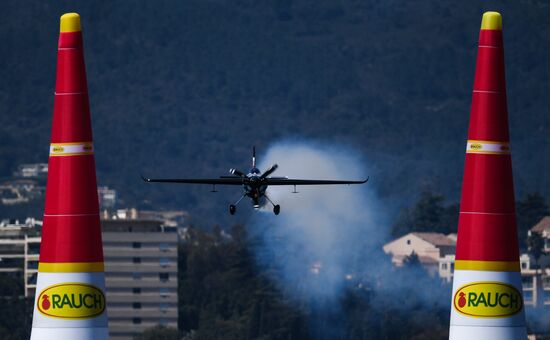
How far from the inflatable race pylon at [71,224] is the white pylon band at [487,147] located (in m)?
6.42

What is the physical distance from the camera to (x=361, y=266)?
550 ft

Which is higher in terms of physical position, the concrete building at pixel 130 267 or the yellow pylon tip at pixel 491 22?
the concrete building at pixel 130 267

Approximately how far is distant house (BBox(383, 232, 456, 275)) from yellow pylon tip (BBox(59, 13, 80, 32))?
480 ft

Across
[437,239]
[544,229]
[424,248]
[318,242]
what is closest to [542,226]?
[544,229]

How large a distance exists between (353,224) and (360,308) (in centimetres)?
3766

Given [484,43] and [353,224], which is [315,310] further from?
[484,43]

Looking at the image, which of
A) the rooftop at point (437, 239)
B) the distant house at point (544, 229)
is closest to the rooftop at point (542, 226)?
the distant house at point (544, 229)

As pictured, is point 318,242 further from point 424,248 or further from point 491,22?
point 491,22

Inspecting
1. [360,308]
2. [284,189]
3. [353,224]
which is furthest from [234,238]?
[284,189]

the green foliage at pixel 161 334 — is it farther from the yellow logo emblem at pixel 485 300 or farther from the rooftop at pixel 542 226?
the yellow logo emblem at pixel 485 300

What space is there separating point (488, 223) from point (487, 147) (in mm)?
1289

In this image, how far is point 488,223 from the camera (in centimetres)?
3031

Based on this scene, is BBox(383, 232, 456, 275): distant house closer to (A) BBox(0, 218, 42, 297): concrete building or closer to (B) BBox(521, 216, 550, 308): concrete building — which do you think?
(B) BBox(521, 216, 550, 308): concrete building

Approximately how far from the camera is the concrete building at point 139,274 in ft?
566
